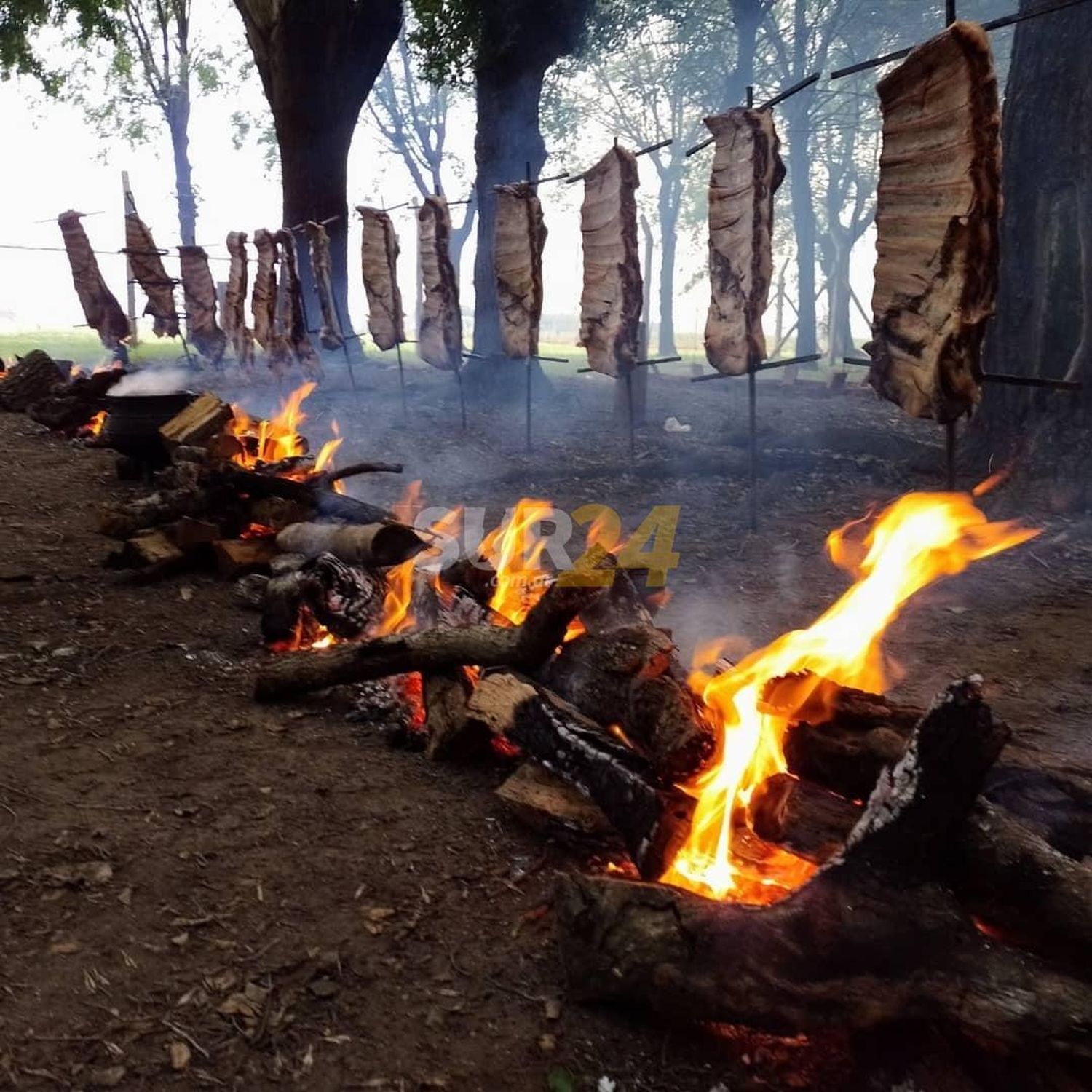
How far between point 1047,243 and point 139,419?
7.97 m

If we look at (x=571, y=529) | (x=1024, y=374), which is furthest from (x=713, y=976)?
(x=1024, y=374)

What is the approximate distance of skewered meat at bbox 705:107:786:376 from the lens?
612 cm

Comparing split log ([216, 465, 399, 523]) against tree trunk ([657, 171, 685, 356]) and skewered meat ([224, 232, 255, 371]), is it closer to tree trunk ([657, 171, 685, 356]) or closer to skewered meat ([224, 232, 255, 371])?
skewered meat ([224, 232, 255, 371])

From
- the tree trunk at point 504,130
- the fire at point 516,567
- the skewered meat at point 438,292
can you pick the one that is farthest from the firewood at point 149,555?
the tree trunk at point 504,130

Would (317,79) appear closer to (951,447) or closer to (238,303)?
(238,303)

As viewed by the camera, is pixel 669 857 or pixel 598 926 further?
pixel 669 857

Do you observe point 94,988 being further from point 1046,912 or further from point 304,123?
point 304,123

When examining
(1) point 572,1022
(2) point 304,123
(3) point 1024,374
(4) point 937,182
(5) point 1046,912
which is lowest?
(1) point 572,1022

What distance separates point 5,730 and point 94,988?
1.79m

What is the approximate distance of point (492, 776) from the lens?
3518mm

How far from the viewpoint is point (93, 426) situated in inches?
404

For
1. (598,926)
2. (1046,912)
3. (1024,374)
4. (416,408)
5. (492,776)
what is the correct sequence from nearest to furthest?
(1046,912) < (598,926) < (492,776) < (1024,374) < (416,408)

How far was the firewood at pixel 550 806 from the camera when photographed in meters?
→ 2.93

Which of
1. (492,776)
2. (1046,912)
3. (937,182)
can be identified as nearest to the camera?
(1046,912)
